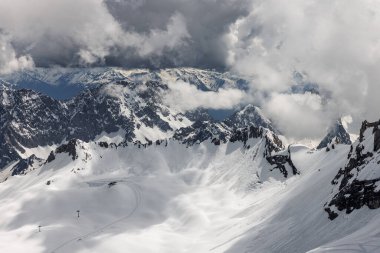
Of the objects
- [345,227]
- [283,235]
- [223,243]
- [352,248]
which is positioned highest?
[223,243]

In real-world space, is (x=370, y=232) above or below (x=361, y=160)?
→ below

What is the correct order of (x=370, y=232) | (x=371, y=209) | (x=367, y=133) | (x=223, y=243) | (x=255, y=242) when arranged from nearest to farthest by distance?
1. (x=370, y=232)
2. (x=371, y=209)
3. (x=255, y=242)
4. (x=367, y=133)
5. (x=223, y=243)

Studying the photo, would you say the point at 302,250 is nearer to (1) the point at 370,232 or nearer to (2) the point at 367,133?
(1) the point at 370,232

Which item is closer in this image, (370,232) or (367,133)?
(370,232)

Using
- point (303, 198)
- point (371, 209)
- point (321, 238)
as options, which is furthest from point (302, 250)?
point (303, 198)

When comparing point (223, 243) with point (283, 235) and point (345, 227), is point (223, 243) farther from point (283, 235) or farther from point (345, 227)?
point (345, 227)

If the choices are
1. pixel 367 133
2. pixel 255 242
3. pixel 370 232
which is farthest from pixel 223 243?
pixel 370 232

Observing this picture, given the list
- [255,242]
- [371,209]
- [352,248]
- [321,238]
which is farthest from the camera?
[255,242]
